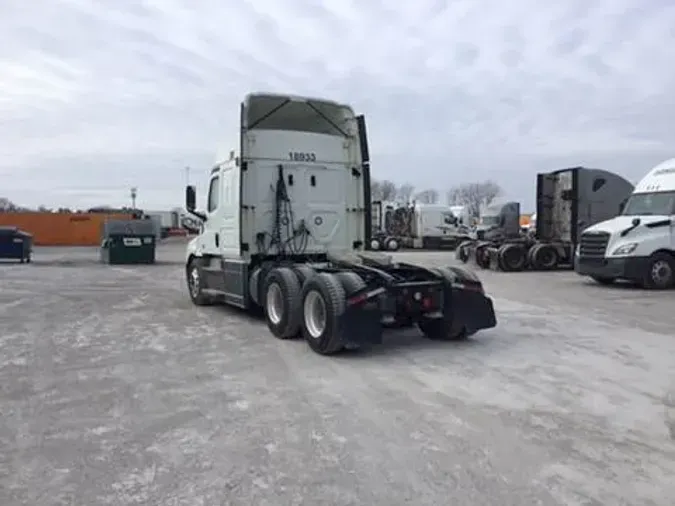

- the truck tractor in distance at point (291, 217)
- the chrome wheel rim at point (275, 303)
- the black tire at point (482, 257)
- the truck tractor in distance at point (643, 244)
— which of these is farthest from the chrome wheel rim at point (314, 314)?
the black tire at point (482, 257)

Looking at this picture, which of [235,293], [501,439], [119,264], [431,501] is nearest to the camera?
[431,501]

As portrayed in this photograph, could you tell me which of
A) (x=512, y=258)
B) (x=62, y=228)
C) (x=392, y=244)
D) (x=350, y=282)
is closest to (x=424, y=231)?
(x=392, y=244)

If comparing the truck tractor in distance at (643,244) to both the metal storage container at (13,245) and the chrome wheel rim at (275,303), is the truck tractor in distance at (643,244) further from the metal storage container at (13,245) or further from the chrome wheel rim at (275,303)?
the metal storage container at (13,245)

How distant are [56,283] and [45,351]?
11198mm

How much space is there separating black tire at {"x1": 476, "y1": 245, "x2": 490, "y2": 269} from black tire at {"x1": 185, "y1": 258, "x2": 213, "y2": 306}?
565 inches

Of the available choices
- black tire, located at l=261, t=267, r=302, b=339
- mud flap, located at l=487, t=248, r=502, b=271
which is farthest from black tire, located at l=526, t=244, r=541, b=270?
black tire, located at l=261, t=267, r=302, b=339

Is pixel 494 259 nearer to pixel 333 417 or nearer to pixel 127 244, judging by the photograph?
pixel 127 244

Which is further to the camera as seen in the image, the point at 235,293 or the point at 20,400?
the point at 235,293

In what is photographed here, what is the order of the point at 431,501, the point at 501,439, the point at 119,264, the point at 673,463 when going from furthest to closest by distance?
the point at 119,264 < the point at 501,439 < the point at 673,463 < the point at 431,501

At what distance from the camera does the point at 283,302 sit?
962cm

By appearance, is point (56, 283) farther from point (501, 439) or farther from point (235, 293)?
point (501, 439)

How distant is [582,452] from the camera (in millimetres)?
4902

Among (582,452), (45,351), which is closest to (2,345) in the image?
(45,351)

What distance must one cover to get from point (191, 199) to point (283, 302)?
4.33m
